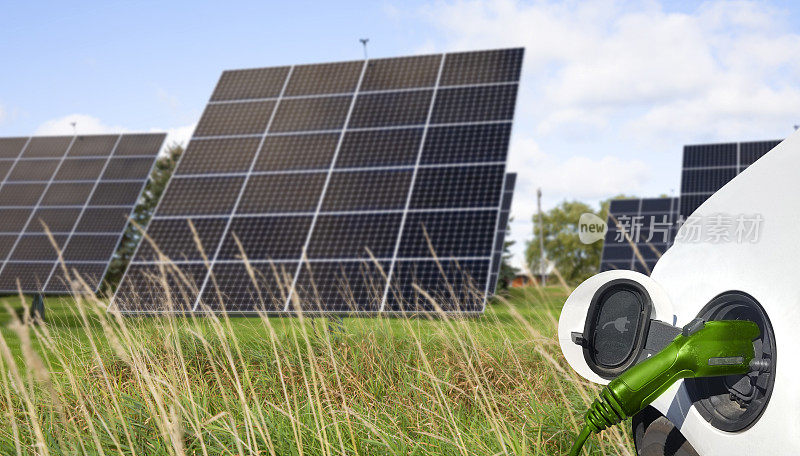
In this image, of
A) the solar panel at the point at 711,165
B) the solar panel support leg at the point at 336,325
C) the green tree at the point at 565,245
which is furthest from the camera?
the green tree at the point at 565,245

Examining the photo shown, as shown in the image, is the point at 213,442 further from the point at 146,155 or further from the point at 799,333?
the point at 146,155

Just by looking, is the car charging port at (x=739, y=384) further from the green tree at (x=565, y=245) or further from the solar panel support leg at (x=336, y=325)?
the green tree at (x=565, y=245)

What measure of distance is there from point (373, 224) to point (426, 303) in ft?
7.84

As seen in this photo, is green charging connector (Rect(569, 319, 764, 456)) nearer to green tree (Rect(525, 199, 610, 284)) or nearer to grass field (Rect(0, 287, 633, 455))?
grass field (Rect(0, 287, 633, 455))

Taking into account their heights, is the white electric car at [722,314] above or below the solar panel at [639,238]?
below

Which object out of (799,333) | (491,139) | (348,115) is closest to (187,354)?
(799,333)

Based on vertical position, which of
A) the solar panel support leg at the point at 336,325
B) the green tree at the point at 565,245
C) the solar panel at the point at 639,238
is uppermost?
the green tree at the point at 565,245

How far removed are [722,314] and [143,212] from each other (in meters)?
42.0

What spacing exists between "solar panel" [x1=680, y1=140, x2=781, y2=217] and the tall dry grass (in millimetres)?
17150

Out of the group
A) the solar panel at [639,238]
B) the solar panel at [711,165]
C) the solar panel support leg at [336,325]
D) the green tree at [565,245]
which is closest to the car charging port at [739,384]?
the solar panel support leg at [336,325]

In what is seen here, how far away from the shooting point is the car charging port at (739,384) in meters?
2.02

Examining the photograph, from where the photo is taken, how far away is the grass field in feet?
15.1

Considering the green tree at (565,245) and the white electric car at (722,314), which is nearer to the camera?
the white electric car at (722,314)

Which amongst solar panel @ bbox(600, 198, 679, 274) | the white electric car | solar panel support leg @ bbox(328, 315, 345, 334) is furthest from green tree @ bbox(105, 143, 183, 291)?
the white electric car
